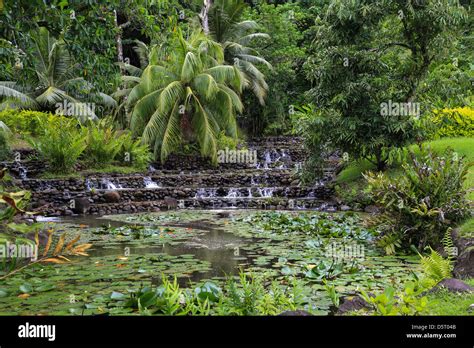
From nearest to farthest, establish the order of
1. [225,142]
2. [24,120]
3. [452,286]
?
[452,286] < [24,120] < [225,142]

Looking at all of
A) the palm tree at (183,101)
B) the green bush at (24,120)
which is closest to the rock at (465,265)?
the palm tree at (183,101)

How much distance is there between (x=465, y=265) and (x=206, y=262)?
332 cm

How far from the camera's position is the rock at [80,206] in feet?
47.5

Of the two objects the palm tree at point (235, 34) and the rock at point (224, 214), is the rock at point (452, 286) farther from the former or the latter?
the palm tree at point (235, 34)

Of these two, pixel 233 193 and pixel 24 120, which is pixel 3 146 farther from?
pixel 233 193

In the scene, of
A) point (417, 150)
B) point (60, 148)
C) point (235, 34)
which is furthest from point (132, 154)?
point (235, 34)

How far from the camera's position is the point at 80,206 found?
14508 mm

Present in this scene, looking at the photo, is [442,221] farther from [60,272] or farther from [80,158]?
[80,158]

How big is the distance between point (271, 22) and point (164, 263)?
22952 millimetres

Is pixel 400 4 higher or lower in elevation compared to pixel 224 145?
higher

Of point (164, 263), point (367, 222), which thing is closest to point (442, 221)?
point (367, 222)

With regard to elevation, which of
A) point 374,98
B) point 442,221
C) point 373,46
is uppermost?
point 373,46

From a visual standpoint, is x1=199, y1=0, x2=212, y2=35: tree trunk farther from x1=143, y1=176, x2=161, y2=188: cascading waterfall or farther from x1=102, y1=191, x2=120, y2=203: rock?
x1=102, y1=191, x2=120, y2=203: rock

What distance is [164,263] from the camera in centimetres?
746
